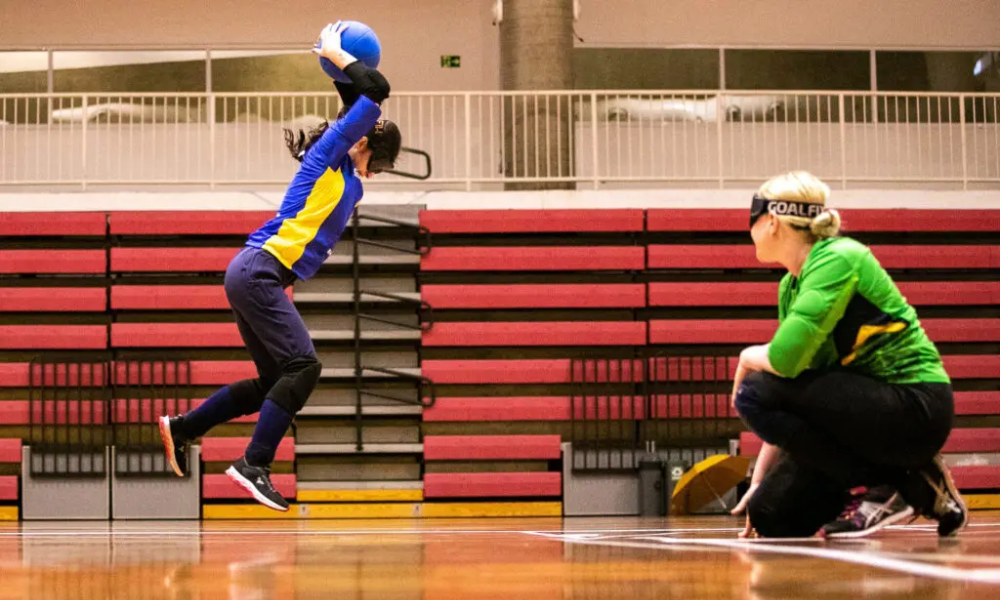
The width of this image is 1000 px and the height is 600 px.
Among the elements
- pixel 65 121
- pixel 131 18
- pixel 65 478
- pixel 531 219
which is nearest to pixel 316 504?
pixel 65 478

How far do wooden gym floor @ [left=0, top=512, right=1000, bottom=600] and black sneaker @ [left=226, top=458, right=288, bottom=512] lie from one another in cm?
46

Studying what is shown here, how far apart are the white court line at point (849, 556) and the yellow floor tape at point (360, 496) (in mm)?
5306

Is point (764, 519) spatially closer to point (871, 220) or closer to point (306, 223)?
point (306, 223)

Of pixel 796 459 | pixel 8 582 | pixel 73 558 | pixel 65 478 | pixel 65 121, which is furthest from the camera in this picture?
pixel 65 121

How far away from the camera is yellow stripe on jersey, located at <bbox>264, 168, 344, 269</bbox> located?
11.8 feet

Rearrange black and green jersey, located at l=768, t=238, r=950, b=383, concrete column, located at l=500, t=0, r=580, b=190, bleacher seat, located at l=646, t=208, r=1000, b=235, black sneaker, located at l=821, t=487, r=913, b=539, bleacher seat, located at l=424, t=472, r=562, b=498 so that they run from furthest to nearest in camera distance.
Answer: concrete column, located at l=500, t=0, r=580, b=190 < bleacher seat, located at l=646, t=208, r=1000, b=235 < bleacher seat, located at l=424, t=472, r=562, b=498 < black sneaker, located at l=821, t=487, r=913, b=539 < black and green jersey, located at l=768, t=238, r=950, b=383

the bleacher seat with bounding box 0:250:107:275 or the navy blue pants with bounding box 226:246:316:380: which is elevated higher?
the bleacher seat with bounding box 0:250:107:275

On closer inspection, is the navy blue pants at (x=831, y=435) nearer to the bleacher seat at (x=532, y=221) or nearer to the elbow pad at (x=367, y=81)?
the elbow pad at (x=367, y=81)

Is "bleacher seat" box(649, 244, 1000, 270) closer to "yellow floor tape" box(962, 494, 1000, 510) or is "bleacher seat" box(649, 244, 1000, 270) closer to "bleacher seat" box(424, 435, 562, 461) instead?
"bleacher seat" box(424, 435, 562, 461)

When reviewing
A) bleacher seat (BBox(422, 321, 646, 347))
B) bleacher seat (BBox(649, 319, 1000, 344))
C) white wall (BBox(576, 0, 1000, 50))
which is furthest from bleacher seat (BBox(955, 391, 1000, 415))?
white wall (BBox(576, 0, 1000, 50))

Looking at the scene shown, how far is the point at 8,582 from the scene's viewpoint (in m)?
2.00

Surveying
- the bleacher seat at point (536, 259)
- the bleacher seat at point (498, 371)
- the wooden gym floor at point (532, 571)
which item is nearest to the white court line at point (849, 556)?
the wooden gym floor at point (532, 571)

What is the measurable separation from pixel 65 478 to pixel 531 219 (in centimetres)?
384

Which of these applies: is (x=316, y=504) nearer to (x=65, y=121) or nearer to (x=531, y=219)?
(x=531, y=219)
